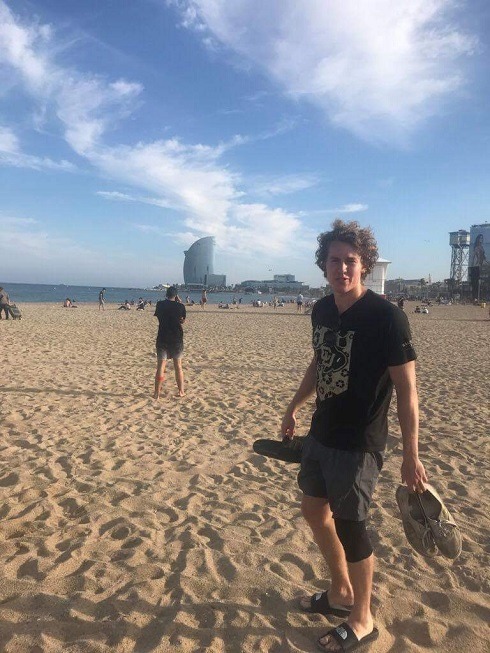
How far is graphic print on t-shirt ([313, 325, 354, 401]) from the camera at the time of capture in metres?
1.94

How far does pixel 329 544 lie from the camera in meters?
2.18

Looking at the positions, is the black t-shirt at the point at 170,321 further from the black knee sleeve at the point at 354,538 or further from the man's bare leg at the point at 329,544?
the black knee sleeve at the point at 354,538

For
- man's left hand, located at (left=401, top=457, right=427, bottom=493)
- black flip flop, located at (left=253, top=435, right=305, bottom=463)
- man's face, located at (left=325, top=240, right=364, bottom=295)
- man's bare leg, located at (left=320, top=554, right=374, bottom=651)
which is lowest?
man's bare leg, located at (left=320, top=554, right=374, bottom=651)

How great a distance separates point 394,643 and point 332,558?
1.52ft

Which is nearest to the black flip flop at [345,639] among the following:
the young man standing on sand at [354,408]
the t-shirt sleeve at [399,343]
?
the young man standing on sand at [354,408]

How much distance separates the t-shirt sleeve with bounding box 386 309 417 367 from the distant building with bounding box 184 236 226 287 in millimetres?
180632

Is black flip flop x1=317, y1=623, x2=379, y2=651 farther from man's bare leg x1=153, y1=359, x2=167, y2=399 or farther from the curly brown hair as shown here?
man's bare leg x1=153, y1=359, x2=167, y2=399

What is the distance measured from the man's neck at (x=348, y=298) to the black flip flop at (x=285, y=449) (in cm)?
76

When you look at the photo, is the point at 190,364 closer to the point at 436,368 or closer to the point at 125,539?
the point at 436,368

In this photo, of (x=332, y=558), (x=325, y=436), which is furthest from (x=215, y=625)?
(x=325, y=436)

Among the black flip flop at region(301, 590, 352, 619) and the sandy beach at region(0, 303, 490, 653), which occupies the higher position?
the black flip flop at region(301, 590, 352, 619)

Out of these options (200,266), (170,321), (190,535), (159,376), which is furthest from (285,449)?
(200,266)

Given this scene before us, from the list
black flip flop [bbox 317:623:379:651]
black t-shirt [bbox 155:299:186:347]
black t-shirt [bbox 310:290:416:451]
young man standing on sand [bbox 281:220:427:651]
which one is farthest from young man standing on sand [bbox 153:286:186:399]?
black flip flop [bbox 317:623:379:651]

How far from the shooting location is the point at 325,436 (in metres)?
1.97
